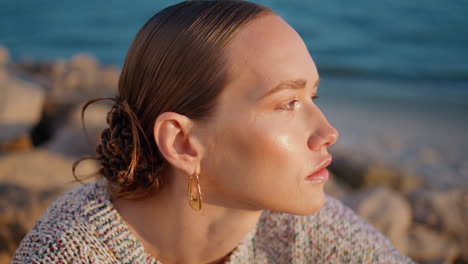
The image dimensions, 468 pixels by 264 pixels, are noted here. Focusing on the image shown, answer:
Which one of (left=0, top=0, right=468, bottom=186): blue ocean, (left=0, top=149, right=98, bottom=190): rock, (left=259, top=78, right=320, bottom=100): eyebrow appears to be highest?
(left=259, top=78, right=320, bottom=100): eyebrow

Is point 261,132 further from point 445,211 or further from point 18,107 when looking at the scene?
point 18,107

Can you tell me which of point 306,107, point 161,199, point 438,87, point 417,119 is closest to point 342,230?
point 306,107

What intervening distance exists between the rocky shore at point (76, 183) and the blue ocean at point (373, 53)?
33.3 inches

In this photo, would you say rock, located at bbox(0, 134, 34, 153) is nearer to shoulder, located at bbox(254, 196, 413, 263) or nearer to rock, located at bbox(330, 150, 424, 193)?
rock, located at bbox(330, 150, 424, 193)

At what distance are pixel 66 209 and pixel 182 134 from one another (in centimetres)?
54

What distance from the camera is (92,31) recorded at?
13344mm

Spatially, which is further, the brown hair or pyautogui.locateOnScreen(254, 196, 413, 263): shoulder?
pyautogui.locateOnScreen(254, 196, 413, 263): shoulder

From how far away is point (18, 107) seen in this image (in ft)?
15.3

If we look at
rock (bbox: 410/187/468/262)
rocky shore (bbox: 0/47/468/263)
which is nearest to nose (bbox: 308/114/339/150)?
rocky shore (bbox: 0/47/468/263)

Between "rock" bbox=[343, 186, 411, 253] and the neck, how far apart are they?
69.5 inches

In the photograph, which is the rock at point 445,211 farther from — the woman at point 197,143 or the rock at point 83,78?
the rock at point 83,78

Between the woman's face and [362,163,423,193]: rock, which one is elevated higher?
the woman's face

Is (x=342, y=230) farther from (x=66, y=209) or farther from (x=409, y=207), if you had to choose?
(x=409, y=207)

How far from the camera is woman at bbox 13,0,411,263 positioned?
1.48 meters
